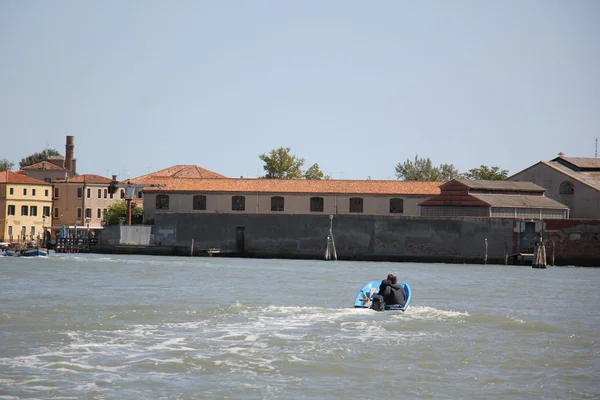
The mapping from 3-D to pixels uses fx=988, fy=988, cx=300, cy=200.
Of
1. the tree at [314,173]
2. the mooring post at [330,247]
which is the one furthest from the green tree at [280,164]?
the mooring post at [330,247]

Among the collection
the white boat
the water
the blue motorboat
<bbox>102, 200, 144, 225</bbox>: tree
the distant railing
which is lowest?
the water

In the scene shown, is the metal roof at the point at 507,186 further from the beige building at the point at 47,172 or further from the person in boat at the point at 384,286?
the beige building at the point at 47,172

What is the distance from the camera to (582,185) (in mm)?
71125

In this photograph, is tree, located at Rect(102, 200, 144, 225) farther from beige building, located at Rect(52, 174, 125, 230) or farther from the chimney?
the chimney

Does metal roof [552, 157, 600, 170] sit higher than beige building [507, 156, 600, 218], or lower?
higher

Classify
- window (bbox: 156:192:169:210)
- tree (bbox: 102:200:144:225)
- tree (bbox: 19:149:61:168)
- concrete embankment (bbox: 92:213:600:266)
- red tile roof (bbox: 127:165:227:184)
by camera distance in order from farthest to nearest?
tree (bbox: 19:149:61:168)
red tile roof (bbox: 127:165:227:184)
tree (bbox: 102:200:144:225)
window (bbox: 156:192:169:210)
concrete embankment (bbox: 92:213:600:266)

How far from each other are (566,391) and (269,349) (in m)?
6.70

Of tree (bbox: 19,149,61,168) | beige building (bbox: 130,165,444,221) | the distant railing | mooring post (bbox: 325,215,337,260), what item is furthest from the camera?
tree (bbox: 19,149,61,168)

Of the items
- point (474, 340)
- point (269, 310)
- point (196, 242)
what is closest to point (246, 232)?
point (196, 242)

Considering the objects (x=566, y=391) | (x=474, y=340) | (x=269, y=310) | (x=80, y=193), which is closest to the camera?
(x=566, y=391)

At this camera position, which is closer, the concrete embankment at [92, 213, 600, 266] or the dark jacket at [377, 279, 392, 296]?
the dark jacket at [377, 279, 392, 296]

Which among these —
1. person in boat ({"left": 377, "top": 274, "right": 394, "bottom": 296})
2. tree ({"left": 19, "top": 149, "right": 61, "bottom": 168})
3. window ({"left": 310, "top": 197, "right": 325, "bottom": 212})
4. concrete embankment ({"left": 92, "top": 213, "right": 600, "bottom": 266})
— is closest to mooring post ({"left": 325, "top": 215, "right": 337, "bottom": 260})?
concrete embankment ({"left": 92, "top": 213, "right": 600, "bottom": 266})

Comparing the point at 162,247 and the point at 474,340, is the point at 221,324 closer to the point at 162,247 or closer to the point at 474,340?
the point at 474,340

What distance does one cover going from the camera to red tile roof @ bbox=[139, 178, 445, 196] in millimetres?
75250
